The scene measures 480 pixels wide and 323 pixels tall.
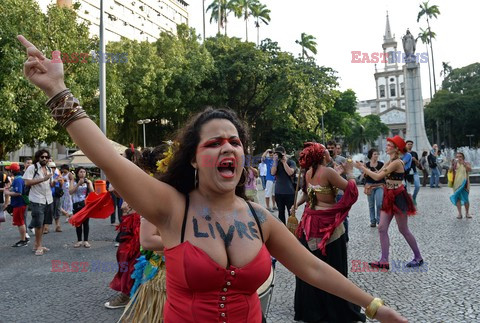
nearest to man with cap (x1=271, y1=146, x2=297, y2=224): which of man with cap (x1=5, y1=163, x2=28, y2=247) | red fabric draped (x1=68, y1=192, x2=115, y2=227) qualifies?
red fabric draped (x1=68, y1=192, x2=115, y2=227)

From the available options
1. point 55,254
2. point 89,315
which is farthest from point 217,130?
point 55,254

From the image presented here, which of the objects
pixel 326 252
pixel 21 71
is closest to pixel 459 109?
pixel 21 71

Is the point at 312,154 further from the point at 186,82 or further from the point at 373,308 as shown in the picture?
the point at 186,82

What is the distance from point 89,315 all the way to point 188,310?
11.5ft

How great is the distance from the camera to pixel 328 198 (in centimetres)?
500

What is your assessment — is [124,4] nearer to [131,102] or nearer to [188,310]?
[131,102]

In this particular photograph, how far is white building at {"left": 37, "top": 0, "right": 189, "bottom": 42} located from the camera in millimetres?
42438

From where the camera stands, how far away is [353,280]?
5.74 m

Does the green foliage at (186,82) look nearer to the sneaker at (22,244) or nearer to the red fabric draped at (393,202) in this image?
the sneaker at (22,244)

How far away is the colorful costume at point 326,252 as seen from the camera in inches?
174

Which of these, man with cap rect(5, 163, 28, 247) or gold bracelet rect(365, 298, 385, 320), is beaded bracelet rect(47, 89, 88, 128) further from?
man with cap rect(5, 163, 28, 247)

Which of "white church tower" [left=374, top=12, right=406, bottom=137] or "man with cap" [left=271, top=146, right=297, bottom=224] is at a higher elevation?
"white church tower" [left=374, top=12, right=406, bottom=137]

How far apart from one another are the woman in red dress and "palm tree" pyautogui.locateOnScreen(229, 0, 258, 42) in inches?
2020

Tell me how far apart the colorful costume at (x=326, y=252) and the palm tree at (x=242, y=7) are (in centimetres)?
4867
